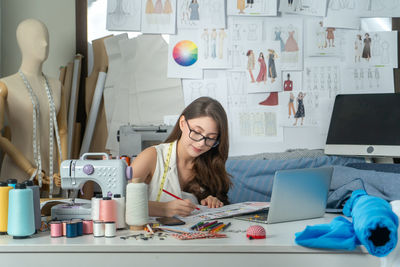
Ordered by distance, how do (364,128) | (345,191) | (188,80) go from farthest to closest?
(188,80) → (364,128) → (345,191)

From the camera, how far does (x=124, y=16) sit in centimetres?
332

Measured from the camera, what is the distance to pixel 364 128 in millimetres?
3137

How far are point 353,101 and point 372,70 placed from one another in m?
0.33

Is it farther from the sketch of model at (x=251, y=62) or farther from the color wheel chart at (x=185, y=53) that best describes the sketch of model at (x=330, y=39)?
the color wheel chart at (x=185, y=53)

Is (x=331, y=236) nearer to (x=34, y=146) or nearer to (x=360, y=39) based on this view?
(x=34, y=146)

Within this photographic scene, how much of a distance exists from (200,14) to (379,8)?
126cm

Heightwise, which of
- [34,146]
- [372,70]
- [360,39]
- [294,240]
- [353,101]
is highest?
[360,39]

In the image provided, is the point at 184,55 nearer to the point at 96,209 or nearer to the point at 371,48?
the point at 371,48

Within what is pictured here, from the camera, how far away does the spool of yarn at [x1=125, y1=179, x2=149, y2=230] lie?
1.36 metres

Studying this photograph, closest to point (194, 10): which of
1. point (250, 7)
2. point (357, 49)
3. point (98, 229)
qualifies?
point (250, 7)

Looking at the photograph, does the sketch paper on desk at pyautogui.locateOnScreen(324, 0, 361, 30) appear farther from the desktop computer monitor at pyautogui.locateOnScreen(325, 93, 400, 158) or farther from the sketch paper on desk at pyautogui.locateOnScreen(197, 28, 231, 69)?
the sketch paper on desk at pyautogui.locateOnScreen(197, 28, 231, 69)

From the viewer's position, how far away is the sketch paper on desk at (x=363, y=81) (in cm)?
337

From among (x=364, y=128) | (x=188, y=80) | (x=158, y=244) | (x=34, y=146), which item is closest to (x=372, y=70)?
(x=364, y=128)

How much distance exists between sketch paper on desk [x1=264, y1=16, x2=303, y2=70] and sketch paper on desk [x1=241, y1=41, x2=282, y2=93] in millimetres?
45
